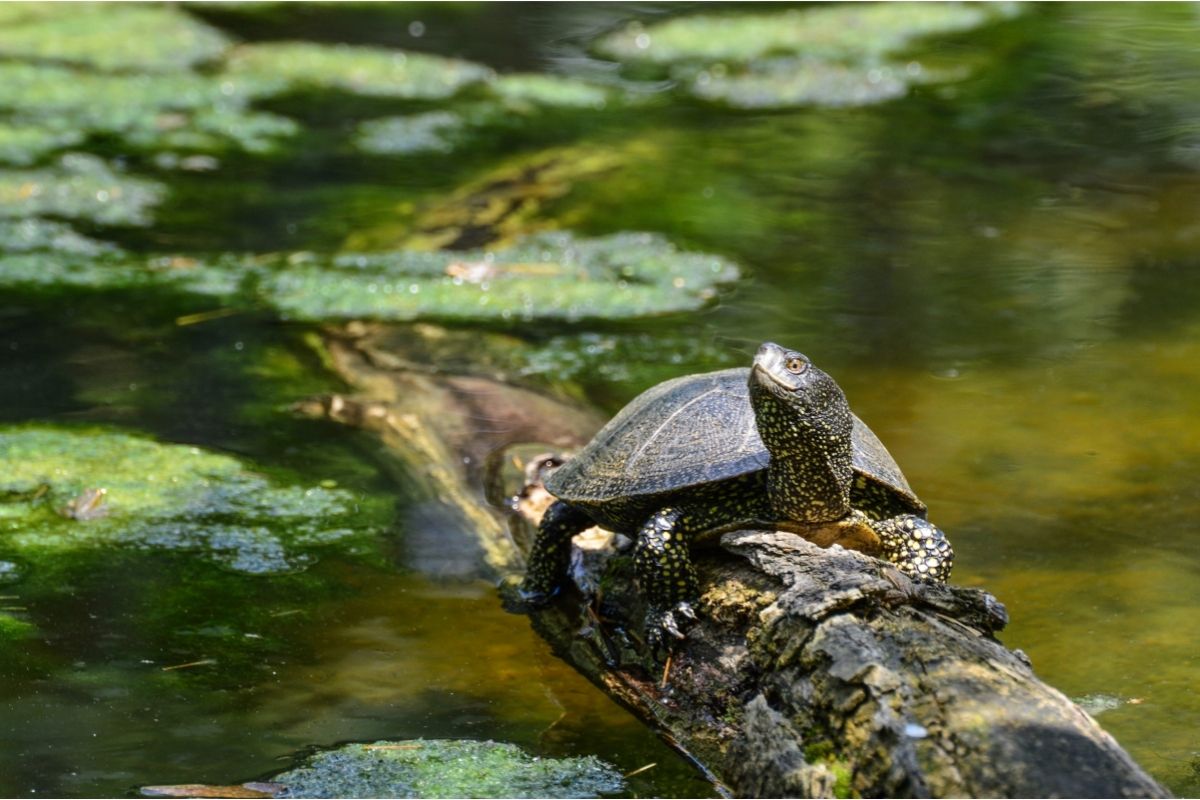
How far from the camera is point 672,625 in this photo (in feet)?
10.8

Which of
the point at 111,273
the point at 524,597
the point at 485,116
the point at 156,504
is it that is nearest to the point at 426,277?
the point at 111,273

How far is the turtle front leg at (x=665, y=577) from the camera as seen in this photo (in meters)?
3.29

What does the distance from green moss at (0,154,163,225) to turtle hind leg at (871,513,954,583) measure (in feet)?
18.3

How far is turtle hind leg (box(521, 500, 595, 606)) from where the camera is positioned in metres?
3.93

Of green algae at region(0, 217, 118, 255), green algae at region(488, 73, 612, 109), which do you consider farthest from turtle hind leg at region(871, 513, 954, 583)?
green algae at region(488, 73, 612, 109)

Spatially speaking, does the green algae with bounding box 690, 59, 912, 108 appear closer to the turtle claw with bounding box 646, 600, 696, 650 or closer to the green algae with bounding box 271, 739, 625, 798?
the turtle claw with bounding box 646, 600, 696, 650

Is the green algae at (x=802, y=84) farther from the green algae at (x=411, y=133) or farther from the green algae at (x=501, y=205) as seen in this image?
the green algae at (x=411, y=133)

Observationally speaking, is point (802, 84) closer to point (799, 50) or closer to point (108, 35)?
point (799, 50)

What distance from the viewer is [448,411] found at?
5.32 m

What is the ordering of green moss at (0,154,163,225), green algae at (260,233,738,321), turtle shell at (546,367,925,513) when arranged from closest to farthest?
1. turtle shell at (546,367,925,513)
2. green algae at (260,233,738,321)
3. green moss at (0,154,163,225)

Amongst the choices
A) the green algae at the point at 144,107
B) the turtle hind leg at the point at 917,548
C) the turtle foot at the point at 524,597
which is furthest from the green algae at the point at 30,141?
the turtle hind leg at the point at 917,548

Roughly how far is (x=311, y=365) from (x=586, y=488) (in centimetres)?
253

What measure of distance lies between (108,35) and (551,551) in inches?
349

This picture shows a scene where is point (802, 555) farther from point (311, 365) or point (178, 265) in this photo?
point (178, 265)
